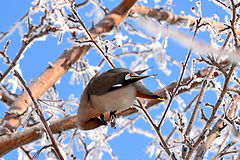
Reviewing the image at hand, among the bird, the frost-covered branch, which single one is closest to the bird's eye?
the bird

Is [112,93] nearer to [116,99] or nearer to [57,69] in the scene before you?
[116,99]

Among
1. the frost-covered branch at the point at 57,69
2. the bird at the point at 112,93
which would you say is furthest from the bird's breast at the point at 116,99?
the frost-covered branch at the point at 57,69

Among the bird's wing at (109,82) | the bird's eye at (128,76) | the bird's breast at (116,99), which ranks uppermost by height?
the bird's wing at (109,82)

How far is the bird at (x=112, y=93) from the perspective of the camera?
1.23m

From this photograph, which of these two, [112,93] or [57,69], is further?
[57,69]

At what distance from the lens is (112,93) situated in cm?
123

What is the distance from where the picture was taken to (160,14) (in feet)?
13.1

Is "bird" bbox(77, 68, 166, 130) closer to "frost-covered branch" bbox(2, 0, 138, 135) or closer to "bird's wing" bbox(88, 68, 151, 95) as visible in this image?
"bird's wing" bbox(88, 68, 151, 95)

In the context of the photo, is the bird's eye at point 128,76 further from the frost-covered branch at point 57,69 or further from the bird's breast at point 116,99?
the frost-covered branch at point 57,69

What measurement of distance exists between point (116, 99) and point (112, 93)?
3cm

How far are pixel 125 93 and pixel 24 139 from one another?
4.36 feet

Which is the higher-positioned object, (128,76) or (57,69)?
(57,69)

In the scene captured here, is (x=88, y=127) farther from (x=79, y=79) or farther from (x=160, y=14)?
(x=160, y=14)

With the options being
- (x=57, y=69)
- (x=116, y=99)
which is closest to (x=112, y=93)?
(x=116, y=99)
